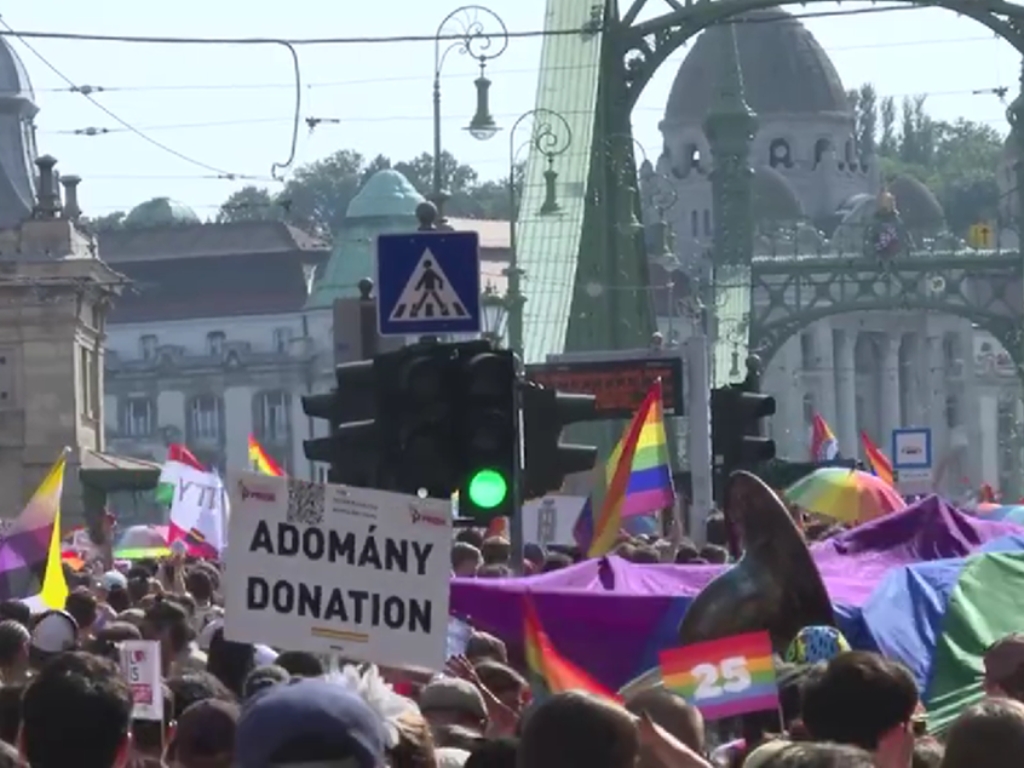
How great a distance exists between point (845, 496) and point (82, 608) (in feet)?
38.1

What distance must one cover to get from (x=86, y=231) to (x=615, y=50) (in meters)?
37.5

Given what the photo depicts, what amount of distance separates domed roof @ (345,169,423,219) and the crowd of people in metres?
108

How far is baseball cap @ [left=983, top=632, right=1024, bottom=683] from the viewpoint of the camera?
11.1 metres

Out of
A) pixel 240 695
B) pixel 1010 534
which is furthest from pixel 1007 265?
pixel 240 695

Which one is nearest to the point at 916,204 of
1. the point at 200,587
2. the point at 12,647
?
the point at 200,587

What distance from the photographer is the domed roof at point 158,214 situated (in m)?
146

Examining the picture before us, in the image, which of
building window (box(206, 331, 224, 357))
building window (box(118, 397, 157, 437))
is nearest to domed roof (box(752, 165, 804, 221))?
building window (box(206, 331, 224, 357))

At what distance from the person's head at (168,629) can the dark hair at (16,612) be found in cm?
127

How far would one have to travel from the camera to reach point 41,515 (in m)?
19.5

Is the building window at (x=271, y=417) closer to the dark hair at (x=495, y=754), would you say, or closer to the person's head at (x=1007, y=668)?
the person's head at (x=1007, y=668)

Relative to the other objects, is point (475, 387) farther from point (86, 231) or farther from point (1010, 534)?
point (86, 231)

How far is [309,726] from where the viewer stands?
6.96 m

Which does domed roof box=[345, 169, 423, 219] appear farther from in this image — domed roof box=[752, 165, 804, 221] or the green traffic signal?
the green traffic signal

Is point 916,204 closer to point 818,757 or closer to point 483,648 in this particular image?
point 483,648
